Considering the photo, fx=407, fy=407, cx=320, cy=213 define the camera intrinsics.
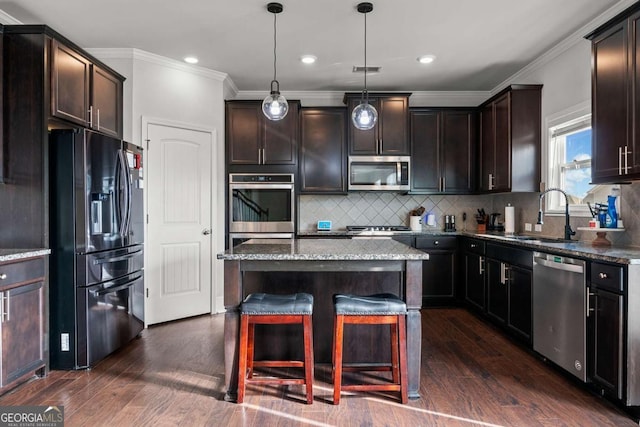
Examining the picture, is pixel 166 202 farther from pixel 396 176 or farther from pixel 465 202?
pixel 465 202

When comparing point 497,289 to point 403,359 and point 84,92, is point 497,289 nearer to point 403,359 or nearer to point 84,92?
point 403,359

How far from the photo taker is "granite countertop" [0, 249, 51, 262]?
7.90 ft

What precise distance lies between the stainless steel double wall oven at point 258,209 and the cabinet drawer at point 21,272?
2.14 meters

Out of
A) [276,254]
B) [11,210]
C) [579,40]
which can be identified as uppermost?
[579,40]

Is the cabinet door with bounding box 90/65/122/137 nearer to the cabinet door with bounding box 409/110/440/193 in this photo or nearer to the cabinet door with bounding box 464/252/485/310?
the cabinet door with bounding box 409/110/440/193

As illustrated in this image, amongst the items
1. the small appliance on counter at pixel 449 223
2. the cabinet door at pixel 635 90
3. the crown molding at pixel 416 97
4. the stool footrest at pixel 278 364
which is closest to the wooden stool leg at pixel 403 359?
the stool footrest at pixel 278 364

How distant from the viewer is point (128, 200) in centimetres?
329

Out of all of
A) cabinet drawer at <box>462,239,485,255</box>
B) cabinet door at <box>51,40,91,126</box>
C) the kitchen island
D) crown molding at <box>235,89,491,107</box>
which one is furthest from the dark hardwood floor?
crown molding at <box>235,89,491,107</box>

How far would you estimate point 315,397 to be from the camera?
8.11 ft

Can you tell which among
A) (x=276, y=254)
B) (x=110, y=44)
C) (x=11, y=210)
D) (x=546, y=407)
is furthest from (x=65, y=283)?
(x=546, y=407)

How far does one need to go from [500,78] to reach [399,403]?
13.1ft

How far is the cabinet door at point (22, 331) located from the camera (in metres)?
2.42

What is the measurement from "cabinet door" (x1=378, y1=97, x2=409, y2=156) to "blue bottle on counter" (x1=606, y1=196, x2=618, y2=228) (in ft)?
7.53

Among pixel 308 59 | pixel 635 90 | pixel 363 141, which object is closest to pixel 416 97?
pixel 363 141
